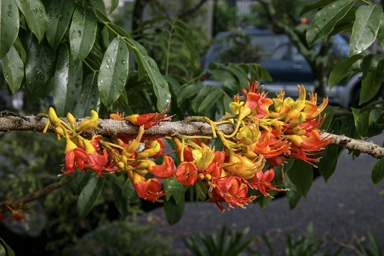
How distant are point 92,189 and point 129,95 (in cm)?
43

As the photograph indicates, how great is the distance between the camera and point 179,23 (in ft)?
5.58

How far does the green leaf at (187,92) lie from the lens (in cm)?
129

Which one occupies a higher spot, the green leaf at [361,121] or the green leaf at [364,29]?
the green leaf at [364,29]

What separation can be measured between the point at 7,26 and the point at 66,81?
0.92 ft

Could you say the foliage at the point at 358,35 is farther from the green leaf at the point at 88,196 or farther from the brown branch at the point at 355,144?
the green leaf at the point at 88,196

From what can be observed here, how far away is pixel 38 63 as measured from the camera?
3.32 feet

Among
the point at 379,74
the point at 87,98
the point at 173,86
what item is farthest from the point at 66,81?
the point at 379,74

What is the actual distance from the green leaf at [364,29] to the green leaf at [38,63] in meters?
0.81

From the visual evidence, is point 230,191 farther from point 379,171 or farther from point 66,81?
point 66,81

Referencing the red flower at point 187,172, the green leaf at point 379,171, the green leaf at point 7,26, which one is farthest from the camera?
the green leaf at point 379,171

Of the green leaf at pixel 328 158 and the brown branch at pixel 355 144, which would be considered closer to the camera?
the brown branch at pixel 355 144

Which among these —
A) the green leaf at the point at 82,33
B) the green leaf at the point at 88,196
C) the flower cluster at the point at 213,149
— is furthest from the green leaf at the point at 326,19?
the green leaf at the point at 88,196

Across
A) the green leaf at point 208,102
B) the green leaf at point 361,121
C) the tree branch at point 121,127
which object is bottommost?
the green leaf at point 361,121

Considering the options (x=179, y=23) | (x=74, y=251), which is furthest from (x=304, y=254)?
(x=179, y=23)
